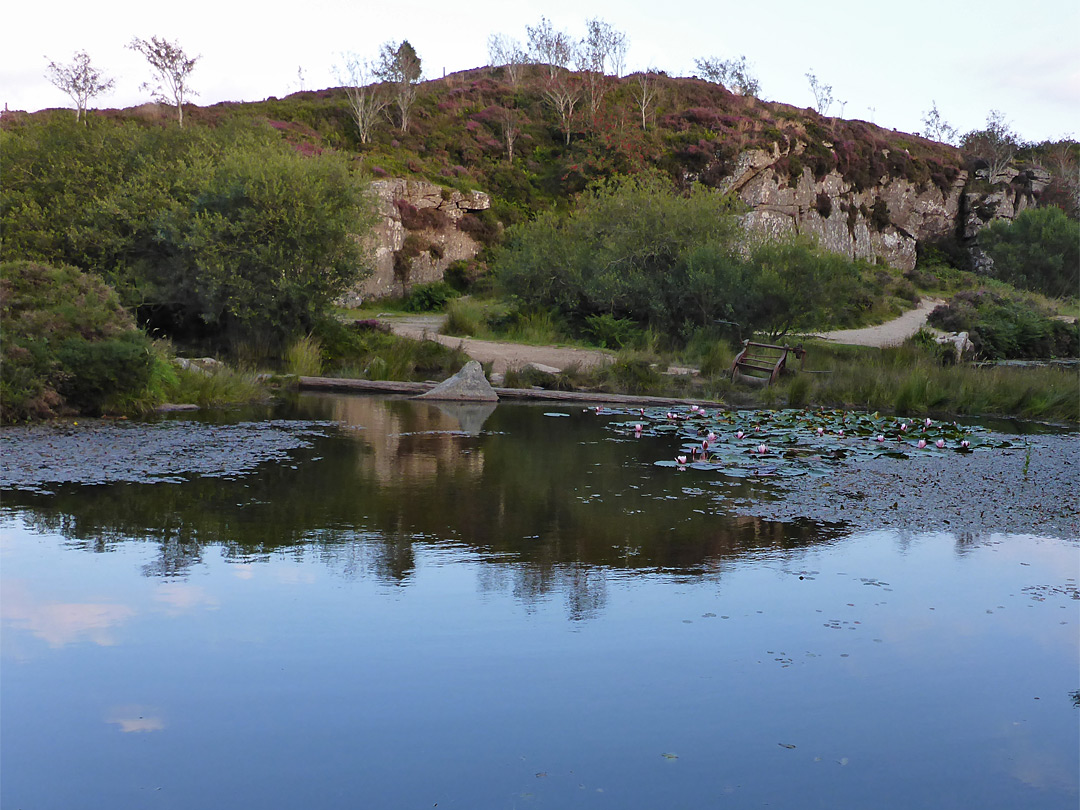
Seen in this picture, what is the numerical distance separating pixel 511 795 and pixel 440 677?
2.65 ft

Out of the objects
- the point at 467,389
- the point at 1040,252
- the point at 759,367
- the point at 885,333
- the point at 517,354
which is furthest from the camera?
the point at 1040,252

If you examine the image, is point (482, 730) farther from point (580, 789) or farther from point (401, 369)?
point (401, 369)

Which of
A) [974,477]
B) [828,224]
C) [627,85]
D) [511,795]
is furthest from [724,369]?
[627,85]

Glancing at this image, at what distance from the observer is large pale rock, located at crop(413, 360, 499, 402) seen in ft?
47.0

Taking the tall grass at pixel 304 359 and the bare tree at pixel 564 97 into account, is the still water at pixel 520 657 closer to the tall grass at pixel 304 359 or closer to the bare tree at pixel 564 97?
the tall grass at pixel 304 359

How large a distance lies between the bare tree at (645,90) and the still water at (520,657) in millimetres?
44162

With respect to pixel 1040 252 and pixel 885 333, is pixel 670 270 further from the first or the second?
pixel 1040 252

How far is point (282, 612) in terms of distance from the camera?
4152 mm

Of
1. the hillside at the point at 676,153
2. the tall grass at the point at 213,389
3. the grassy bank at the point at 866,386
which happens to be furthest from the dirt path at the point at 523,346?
the hillside at the point at 676,153

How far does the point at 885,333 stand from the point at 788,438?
1919 centimetres

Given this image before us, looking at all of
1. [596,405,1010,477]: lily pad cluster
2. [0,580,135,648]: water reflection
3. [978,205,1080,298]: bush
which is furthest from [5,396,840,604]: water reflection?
[978,205,1080,298]: bush

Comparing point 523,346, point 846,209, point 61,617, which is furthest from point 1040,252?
point 61,617

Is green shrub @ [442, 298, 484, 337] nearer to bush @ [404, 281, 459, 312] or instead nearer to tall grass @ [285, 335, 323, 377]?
tall grass @ [285, 335, 323, 377]

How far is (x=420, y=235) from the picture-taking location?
35594mm
